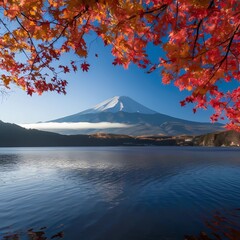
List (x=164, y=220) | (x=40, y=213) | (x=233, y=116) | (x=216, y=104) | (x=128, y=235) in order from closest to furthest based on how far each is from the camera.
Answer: (x=216, y=104) < (x=128, y=235) < (x=233, y=116) < (x=164, y=220) < (x=40, y=213)

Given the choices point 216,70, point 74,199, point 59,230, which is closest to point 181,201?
point 74,199

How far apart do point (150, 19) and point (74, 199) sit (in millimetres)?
14747

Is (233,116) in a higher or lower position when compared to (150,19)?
lower

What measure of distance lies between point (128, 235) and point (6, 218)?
688cm

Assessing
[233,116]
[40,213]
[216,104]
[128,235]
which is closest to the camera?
[216,104]

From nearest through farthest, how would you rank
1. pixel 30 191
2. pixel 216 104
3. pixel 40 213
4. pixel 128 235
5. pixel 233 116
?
pixel 216 104 → pixel 128 235 → pixel 233 116 → pixel 40 213 → pixel 30 191

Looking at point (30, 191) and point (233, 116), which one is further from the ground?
point (233, 116)

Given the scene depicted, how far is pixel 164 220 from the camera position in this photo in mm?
12453

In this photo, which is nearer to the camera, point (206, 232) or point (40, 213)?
point (206, 232)

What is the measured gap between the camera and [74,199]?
57.8 ft

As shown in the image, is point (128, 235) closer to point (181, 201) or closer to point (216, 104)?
point (216, 104)

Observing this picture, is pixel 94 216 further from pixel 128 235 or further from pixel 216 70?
pixel 216 70

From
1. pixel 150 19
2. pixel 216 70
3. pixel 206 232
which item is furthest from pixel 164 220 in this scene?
pixel 150 19

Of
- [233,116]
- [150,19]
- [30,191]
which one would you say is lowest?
[30,191]
